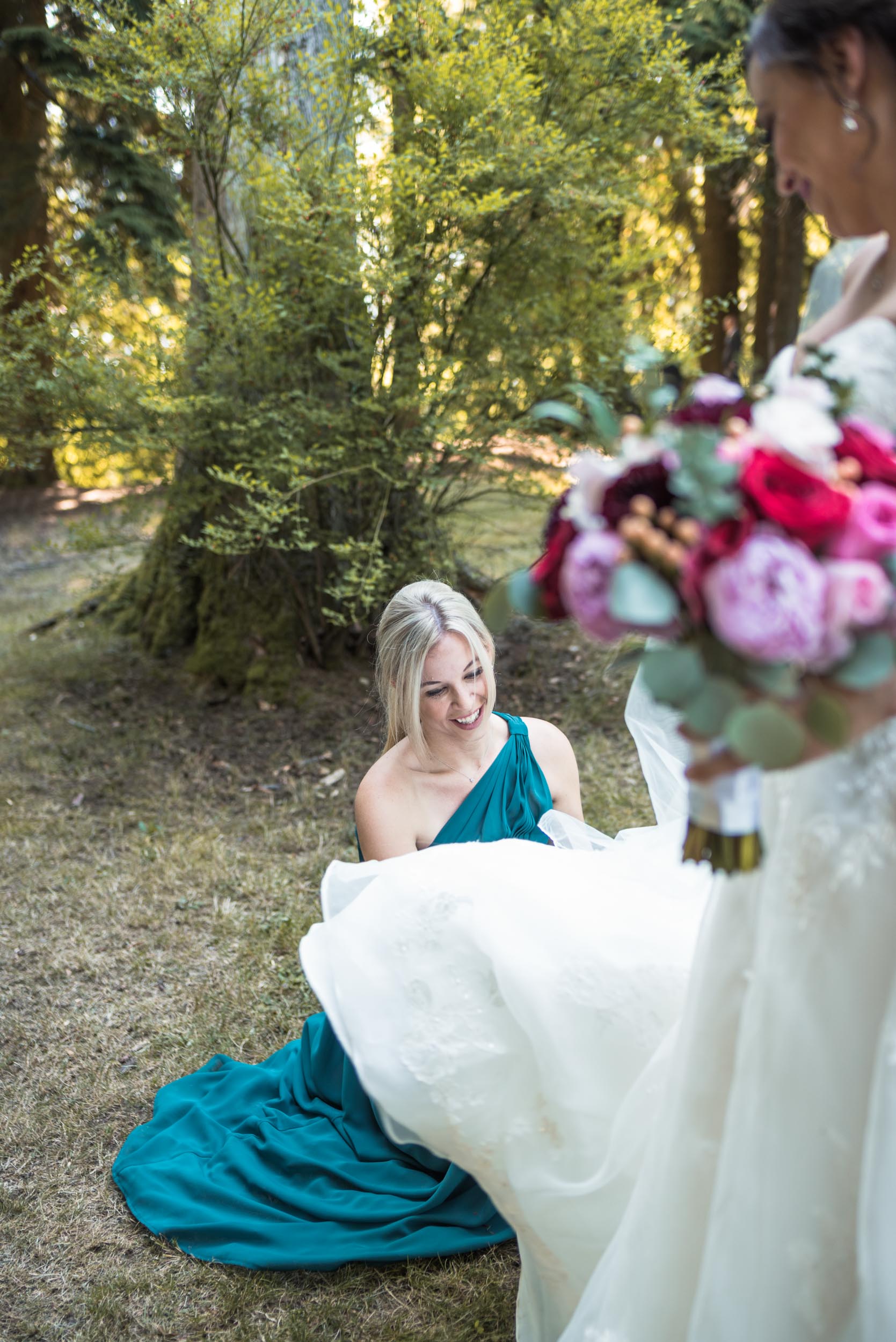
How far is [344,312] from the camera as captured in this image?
542 centimetres

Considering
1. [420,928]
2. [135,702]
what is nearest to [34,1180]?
[420,928]

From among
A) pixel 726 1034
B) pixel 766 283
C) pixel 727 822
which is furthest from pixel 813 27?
pixel 766 283

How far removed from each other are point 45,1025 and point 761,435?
3214mm

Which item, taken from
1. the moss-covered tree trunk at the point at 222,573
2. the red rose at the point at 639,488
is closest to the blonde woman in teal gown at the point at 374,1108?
the red rose at the point at 639,488

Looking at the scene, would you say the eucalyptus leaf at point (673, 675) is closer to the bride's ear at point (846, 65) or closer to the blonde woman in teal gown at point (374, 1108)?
the bride's ear at point (846, 65)

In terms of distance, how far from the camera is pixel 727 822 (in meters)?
1.32

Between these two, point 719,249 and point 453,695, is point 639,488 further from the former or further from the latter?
point 719,249

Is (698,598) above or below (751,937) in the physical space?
above

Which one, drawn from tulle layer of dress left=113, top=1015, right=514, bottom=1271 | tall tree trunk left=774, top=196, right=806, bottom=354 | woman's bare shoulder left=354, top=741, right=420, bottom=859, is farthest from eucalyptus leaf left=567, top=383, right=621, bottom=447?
tall tree trunk left=774, top=196, right=806, bottom=354

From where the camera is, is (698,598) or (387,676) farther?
(387,676)

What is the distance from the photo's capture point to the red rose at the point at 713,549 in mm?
1107

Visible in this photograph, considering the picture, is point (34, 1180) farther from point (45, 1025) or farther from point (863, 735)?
point (863, 735)

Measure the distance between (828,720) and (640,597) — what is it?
0.83 ft

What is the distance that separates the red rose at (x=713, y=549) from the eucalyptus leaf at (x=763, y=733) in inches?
5.3
